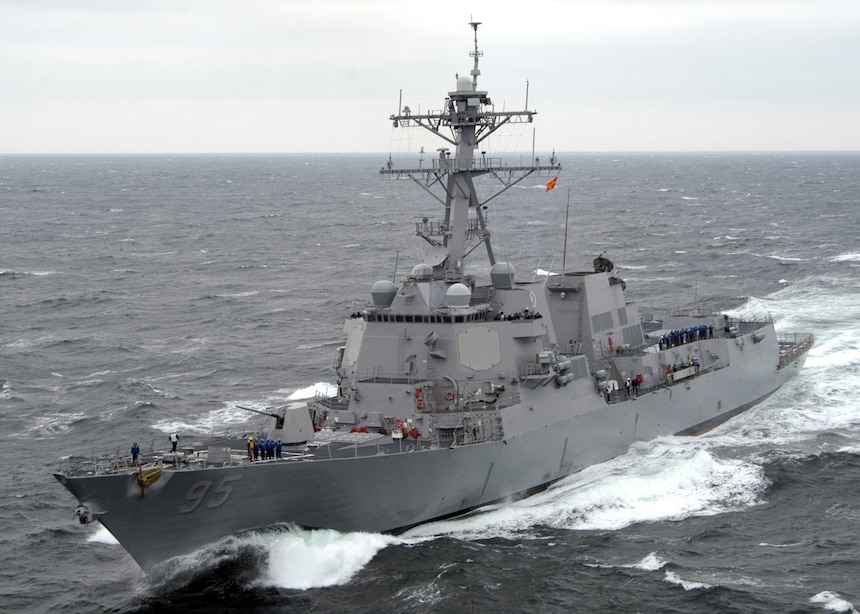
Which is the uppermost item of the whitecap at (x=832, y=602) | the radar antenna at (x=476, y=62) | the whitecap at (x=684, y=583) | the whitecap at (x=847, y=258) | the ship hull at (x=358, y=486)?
the radar antenna at (x=476, y=62)

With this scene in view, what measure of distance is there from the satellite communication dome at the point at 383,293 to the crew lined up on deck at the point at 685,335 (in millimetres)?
9197

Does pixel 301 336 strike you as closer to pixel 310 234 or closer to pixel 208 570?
pixel 208 570

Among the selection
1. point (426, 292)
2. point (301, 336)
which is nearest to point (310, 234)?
point (301, 336)

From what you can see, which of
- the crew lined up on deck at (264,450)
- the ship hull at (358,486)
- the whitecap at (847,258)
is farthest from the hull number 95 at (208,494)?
the whitecap at (847,258)

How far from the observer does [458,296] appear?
78.2 feet

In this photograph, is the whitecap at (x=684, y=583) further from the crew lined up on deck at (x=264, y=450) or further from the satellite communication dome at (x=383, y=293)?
the satellite communication dome at (x=383, y=293)

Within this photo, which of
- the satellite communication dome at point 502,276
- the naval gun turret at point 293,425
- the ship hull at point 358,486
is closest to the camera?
the ship hull at point 358,486

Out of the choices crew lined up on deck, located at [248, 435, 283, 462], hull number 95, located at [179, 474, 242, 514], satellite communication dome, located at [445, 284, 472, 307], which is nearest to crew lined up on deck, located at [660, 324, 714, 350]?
satellite communication dome, located at [445, 284, 472, 307]

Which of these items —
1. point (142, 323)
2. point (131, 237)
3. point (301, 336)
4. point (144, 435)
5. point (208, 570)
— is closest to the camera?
point (208, 570)

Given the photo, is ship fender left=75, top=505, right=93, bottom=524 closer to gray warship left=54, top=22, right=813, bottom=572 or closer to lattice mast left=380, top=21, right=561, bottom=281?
gray warship left=54, top=22, right=813, bottom=572

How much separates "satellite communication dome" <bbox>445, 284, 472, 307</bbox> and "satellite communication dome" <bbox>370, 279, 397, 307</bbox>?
4.79 feet

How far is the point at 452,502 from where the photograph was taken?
22.4m

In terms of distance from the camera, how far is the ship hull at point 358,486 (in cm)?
1903

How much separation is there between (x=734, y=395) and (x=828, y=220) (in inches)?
2254
